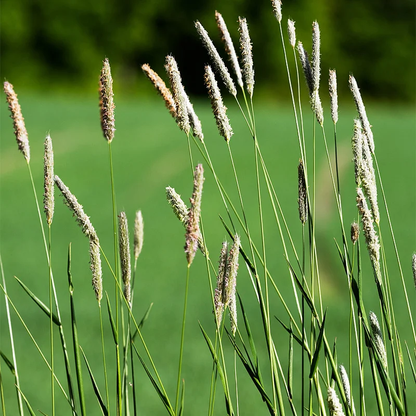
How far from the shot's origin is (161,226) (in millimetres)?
7355

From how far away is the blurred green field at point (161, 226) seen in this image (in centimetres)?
431

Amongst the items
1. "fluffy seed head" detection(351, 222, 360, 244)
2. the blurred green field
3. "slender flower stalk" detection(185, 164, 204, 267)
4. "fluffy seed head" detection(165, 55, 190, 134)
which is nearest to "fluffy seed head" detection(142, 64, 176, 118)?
"fluffy seed head" detection(165, 55, 190, 134)

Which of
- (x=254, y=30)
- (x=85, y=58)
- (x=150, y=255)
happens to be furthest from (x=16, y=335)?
(x=254, y=30)

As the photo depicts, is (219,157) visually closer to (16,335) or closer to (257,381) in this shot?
(16,335)

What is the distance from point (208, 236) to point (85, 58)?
1929 cm

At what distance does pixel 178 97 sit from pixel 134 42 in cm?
2488

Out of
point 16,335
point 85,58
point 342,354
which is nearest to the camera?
point 342,354

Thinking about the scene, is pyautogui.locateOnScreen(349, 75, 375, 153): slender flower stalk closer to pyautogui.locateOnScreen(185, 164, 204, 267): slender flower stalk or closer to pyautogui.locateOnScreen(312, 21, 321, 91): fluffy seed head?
pyautogui.locateOnScreen(312, 21, 321, 91): fluffy seed head

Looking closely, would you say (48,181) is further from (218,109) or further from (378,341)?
(378,341)

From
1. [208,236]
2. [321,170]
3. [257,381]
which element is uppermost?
[321,170]

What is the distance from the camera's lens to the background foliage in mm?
23906

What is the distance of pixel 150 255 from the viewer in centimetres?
658

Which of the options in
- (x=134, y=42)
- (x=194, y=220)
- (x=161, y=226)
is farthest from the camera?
(x=134, y=42)

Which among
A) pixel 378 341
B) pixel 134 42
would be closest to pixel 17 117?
pixel 378 341
